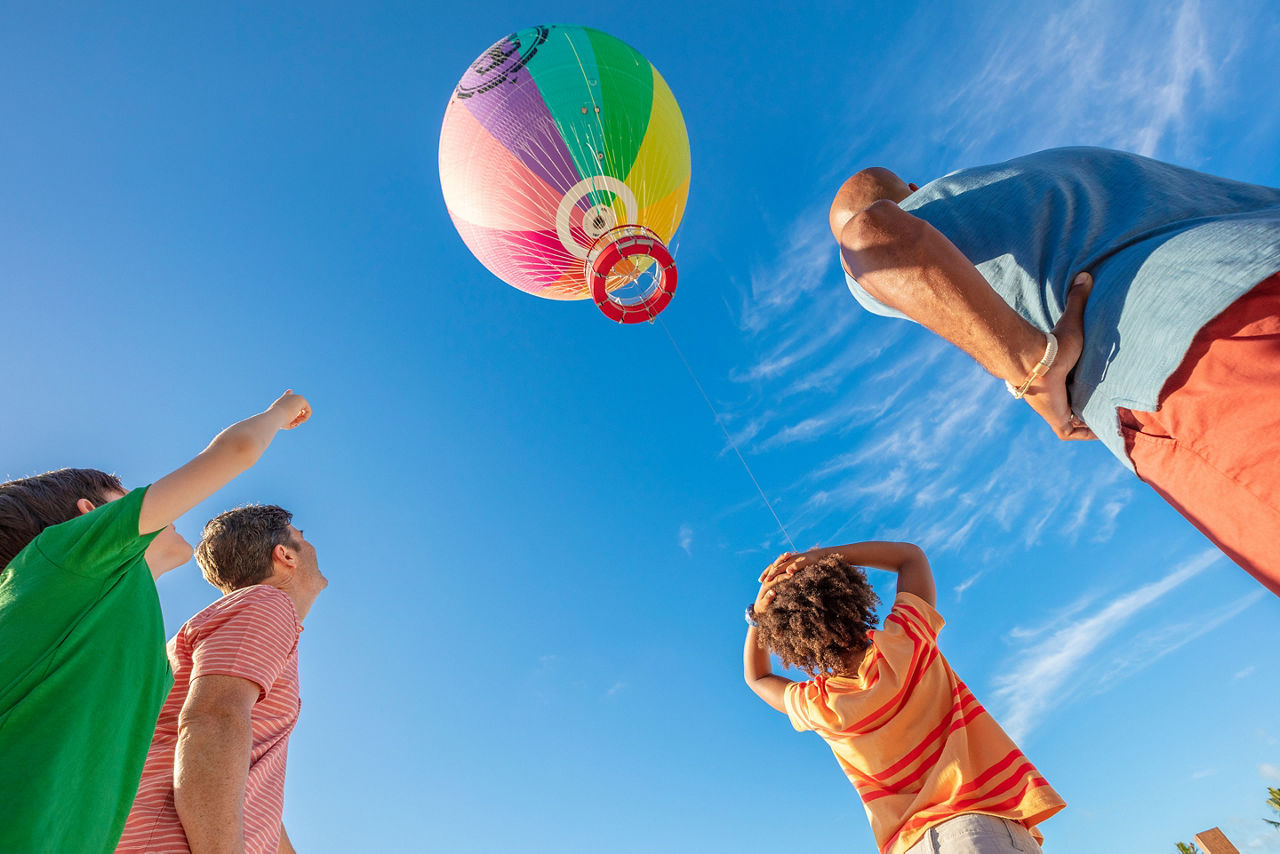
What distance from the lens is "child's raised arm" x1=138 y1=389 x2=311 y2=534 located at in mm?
2211

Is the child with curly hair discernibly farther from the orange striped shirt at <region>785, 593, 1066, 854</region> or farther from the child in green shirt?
the child in green shirt

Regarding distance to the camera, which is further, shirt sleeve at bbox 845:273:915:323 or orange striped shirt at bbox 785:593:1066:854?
orange striped shirt at bbox 785:593:1066:854

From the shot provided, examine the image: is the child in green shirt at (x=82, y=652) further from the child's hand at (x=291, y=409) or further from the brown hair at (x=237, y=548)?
the brown hair at (x=237, y=548)

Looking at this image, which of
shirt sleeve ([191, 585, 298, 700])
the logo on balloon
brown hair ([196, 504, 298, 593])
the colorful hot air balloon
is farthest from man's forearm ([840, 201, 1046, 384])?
the logo on balloon

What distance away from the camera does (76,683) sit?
1980 mm

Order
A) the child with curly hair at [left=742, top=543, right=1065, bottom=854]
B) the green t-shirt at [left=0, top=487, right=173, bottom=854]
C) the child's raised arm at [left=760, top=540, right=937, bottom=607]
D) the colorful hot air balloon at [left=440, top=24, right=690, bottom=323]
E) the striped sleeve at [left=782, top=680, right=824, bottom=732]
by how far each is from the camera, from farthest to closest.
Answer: the colorful hot air balloon at [left=440, top=24, right=690, bottom=323] < the child's raised arm at [left=760, top=540, right=937, bottom=607] < the striped sleeve at [left=782, top=680, right=824, bottom=732] < the child with curly hair at [left=742, top=543, right=1065, bottom=854] < the green t-shirt at [left=0, top=487, right=173, bottom=854]

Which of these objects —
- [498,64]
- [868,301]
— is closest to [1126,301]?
[868,301]

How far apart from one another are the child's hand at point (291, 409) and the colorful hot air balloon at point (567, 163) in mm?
4007

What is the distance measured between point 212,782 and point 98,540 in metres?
0.85

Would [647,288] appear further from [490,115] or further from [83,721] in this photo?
[83,721]

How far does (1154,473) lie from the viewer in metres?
1.58

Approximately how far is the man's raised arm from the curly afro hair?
5.85 ft

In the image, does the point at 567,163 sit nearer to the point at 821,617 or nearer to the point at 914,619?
the point at 821,617

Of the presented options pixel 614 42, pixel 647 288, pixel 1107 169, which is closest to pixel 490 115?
pixel 614 42
